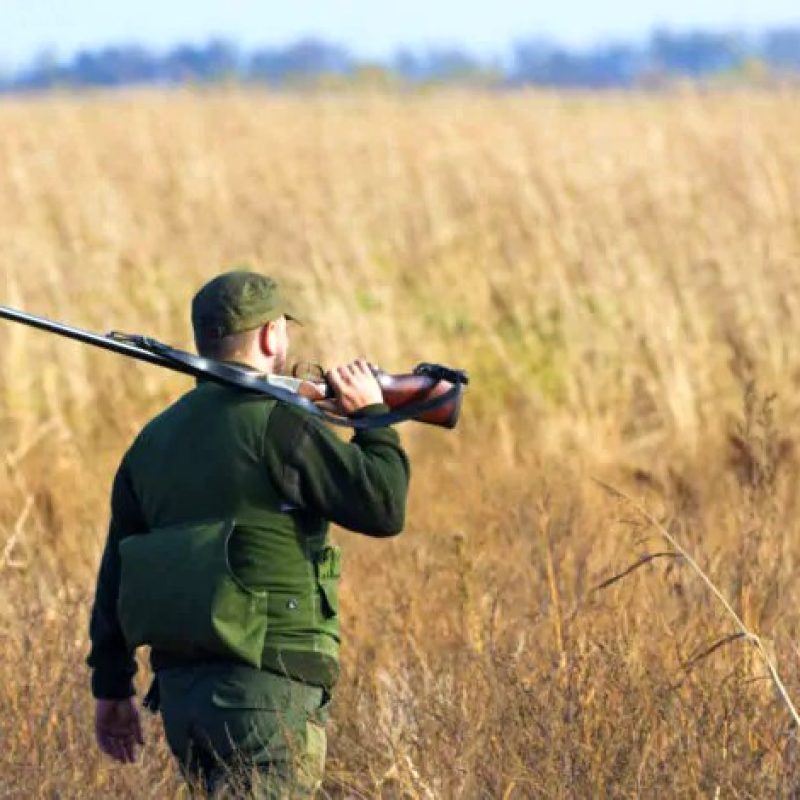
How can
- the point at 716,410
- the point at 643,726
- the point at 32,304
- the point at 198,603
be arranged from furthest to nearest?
the point at 32,304, the point at 716,410, the point at 643,726, the point at 198,603

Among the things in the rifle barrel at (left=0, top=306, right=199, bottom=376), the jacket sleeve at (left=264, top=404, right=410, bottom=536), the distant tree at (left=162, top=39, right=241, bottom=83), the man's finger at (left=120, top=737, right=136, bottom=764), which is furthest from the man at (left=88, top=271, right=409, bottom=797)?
the distant tree at (left=162, top=39, right=241, bottom=83)

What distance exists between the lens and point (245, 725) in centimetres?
344

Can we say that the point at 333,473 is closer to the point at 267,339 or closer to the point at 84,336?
the point at 267,339

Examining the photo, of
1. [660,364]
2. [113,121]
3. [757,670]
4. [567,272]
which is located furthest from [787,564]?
[113,121]

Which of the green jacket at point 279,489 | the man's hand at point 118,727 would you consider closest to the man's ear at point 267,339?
the green jacket at point 279,489

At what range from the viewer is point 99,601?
3.71m

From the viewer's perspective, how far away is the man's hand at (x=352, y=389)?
3523mm

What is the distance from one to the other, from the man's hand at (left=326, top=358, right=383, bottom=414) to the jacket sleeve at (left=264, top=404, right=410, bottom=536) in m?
0.09

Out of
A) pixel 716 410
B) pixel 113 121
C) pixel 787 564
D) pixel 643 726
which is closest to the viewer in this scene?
pixel 643 726

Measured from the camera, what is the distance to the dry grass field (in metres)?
3.79

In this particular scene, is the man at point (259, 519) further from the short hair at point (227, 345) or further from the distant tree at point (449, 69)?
the distant tree at point (449, 69)

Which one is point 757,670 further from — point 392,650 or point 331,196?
point 331,196

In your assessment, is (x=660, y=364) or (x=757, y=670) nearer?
(x=757, y=670)

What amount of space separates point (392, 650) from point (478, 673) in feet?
2.17
